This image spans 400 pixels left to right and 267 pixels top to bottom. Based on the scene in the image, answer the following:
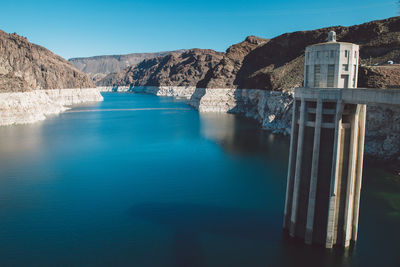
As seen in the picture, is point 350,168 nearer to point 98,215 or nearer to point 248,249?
point 248,249

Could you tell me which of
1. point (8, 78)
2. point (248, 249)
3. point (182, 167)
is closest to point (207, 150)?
point (182, 167)

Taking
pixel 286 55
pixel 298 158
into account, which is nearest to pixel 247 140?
pixel 298 158

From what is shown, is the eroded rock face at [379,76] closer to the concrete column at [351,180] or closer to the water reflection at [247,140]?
the water reflection at [247,140]

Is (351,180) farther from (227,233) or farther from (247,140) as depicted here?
(247,140)

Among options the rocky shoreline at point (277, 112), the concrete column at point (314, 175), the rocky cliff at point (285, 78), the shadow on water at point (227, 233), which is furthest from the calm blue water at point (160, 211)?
the rocky cliff at point (285, 78)

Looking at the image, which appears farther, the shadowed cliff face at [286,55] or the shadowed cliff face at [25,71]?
the shadowed cliff face at [25,71]

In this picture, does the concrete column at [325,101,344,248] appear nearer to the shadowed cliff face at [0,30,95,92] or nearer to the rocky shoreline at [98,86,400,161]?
the rocky shoreline at [98,86,400,161]

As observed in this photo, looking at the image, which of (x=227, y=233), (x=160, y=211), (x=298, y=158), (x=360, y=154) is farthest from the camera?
(x=160, y=211)
